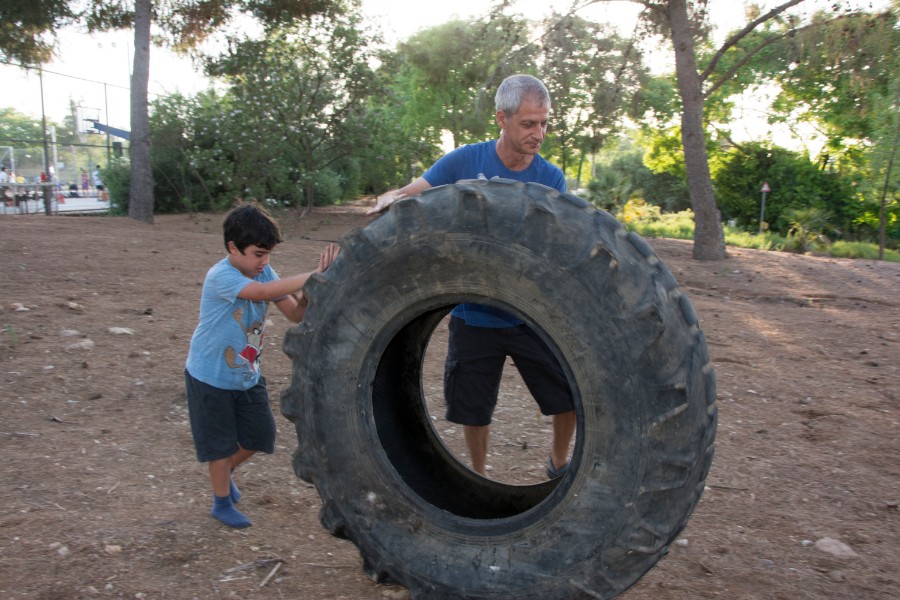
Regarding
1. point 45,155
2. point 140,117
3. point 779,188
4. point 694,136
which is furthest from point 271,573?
point 779,188

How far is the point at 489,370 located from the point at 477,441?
41 cm

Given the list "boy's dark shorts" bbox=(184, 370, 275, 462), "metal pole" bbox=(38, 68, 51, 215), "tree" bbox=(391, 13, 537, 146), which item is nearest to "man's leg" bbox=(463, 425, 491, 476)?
"boy's dark shorts" bbox=(184, 370, 275, 462)

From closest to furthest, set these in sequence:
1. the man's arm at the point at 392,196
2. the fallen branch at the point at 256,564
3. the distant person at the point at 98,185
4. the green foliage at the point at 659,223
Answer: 1. the man's arm at the point at 392,196
2. the fallen branch at the point at 256,564
3. the distant person at the point at 98,185
4. the green foliage at the point at 659,223

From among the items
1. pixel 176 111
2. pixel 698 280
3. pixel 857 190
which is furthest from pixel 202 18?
pixel 857 190

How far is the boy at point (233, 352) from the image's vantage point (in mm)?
3258

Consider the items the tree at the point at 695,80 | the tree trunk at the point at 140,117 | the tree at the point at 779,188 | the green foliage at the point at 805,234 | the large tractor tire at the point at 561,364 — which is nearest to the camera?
the large tractor tire at the point at 561,364

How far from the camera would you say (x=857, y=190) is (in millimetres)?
29828

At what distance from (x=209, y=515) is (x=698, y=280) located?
417 inches

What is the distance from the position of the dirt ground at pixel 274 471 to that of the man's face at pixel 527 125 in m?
1.87

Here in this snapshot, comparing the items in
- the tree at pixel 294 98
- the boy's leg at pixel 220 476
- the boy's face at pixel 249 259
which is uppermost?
the tree at pixel 294 98

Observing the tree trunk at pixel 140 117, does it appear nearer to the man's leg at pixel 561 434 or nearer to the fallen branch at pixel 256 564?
the man's leg at pixel 561 434

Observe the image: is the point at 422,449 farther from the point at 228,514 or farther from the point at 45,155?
the point at 45,155

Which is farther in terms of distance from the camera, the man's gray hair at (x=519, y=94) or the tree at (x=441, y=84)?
the tree at (x=441, y=84)

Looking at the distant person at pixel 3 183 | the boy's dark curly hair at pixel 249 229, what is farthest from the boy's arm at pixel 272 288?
the distant person at pixel 3 183
